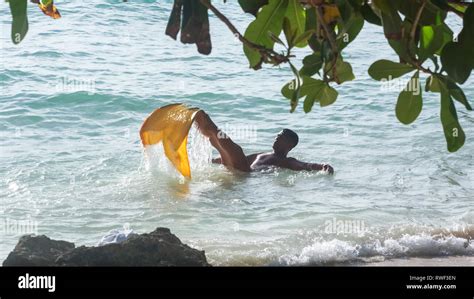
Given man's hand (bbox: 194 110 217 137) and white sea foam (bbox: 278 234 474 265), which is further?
man's hand (bbox: 194 110 217 137)

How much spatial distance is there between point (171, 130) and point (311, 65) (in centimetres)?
510

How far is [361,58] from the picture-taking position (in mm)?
14430

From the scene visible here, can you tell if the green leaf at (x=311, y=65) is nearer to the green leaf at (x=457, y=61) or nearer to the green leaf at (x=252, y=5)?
the green leaf at (x=252, y=5)

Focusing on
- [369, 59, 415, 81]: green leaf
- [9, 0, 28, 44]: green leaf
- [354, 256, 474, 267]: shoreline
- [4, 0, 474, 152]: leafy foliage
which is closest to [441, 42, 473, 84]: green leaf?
[4, 0, 474, 152]: leafy foliage

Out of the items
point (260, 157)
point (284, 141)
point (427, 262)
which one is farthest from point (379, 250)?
point (260, 157)

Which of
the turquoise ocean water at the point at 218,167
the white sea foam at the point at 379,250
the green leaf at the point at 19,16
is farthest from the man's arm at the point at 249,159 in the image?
the green leaf at the point at 19,16

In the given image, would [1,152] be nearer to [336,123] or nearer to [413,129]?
[336,123]

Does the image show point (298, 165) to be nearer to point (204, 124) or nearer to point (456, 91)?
point (204, 124)

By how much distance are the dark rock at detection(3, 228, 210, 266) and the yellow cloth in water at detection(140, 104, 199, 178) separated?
2457mm

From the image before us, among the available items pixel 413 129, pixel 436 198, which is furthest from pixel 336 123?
pixel 436 198

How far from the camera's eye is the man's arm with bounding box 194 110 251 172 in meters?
7.68

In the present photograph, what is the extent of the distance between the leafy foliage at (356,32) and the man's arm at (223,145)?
217 inches

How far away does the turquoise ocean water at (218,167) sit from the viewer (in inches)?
247

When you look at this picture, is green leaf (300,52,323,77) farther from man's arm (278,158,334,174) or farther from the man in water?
man's arm (278,158,334,174)
